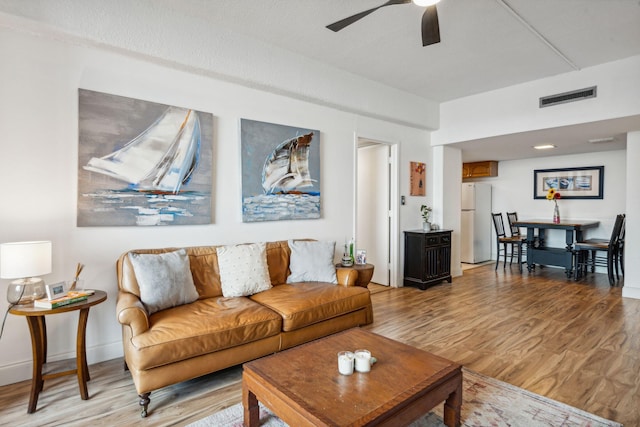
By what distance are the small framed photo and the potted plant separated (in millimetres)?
4475

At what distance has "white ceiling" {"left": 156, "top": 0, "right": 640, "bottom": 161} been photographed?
9.21 feet

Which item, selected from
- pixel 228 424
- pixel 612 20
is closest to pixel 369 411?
pixel 228 424

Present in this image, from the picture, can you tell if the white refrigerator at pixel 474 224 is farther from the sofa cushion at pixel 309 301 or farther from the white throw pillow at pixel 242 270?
the white throw pillow at pixel 242 270

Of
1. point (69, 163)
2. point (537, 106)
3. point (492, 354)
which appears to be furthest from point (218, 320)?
point (537, 106)

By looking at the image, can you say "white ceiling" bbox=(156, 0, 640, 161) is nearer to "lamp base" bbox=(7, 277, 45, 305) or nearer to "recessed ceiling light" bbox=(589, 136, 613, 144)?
"recessed ceiling light" bbox=(589, 136, 613, 144)

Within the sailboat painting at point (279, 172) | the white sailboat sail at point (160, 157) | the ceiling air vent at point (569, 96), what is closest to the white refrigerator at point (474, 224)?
the ceiling air vent at point (569, 96)

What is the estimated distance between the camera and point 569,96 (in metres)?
4.18

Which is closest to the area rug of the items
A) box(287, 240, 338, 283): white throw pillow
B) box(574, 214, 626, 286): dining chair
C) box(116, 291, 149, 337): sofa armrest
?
box(116, 291, 149, 337): sofa armrest

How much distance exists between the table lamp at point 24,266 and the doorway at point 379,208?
361cm

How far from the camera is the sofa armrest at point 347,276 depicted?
339cm

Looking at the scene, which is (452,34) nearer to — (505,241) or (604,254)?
(505,241)

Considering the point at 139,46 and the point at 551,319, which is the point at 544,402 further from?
the point at 139,46

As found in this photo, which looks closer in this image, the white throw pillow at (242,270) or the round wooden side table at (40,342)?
the round wooden side table at (40,342)

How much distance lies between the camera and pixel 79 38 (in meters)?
2.49
